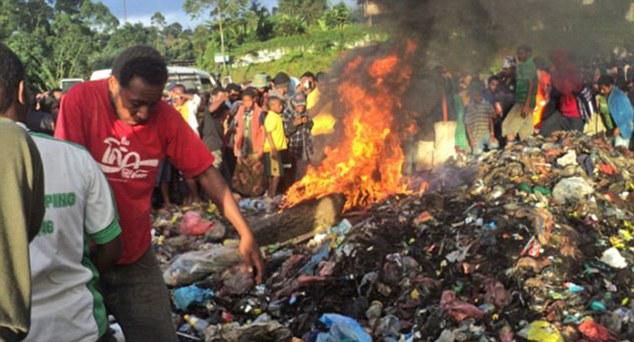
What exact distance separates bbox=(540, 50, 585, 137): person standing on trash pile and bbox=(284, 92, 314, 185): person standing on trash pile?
4.01m

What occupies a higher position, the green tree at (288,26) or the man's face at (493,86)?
the green tree at (288,26)

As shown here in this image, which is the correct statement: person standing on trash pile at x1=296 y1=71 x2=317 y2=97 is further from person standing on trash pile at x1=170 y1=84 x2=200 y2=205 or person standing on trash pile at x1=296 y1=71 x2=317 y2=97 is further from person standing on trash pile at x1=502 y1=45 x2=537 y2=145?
person standing on trash pile at x1=502 y1=45 x2=537 y2=145

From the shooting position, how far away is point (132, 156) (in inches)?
131

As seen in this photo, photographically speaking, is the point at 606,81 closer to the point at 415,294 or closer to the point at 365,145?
the point at 365,145

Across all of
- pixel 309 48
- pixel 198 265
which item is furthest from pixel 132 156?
pixel 309 48

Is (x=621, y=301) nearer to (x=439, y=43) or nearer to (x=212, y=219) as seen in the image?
(x=212, y=219)

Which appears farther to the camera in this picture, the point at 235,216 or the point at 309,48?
the point at 309,48

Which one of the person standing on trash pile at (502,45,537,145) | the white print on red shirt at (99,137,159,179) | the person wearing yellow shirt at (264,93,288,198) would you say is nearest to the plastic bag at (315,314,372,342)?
the white print on red shirt at (99,137,159,179)

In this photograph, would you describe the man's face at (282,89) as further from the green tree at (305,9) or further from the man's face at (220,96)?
the green tree at (305,9)

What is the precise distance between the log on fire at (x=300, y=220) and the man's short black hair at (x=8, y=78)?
19.1ft

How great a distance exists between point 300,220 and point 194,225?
1.47 m

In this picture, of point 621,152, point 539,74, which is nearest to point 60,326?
point 621,152

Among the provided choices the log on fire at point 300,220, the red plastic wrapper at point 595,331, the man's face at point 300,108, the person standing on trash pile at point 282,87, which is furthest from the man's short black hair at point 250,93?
the red plastic wrapper at point 595,331

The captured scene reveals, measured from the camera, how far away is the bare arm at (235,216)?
135 inches
